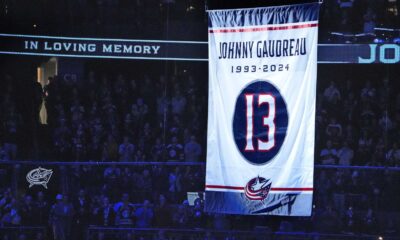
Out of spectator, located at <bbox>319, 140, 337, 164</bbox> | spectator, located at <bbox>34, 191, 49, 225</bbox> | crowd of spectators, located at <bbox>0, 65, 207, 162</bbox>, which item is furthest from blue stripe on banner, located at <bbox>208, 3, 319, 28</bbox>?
spectator, located at <bbox>34, 191, 49, 225</bbox>

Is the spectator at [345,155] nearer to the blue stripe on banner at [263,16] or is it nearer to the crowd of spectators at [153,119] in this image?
the crowd of spectators at [153,119]

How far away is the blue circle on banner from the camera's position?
8109 mm

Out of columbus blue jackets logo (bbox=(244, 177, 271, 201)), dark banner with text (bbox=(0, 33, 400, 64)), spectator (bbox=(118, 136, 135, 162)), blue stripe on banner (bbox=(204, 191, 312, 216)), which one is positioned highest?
dark banner with text (bbox=(0, 33, 400, 64))

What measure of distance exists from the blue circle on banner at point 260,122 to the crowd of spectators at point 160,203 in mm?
773

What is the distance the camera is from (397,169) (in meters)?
8.55

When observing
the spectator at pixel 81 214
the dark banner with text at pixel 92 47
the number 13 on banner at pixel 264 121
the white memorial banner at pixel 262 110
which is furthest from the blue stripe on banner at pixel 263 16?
the spectator at pixel 81 214

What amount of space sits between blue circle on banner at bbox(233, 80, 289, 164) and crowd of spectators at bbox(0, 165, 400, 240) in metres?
0.77

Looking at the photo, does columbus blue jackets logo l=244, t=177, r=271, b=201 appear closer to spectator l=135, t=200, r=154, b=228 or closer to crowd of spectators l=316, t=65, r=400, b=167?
crowd of spectators l=316, t=65, r=400, b=167

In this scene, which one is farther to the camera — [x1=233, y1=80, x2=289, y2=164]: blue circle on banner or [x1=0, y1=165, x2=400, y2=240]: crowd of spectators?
[x1=0, y1=165, x2=400, y2=240]: crowd of spectators

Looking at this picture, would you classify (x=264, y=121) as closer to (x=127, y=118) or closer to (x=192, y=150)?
(x=192, y=150)

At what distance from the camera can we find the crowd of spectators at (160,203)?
839 cm

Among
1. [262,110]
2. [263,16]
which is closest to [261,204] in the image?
[262,110]

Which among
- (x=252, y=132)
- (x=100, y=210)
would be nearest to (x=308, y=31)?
(x=252, y=132)

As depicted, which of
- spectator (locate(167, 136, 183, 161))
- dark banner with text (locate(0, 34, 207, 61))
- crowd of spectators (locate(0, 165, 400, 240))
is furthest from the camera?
dark banner with text (locate(0, 34, 207, 61))
